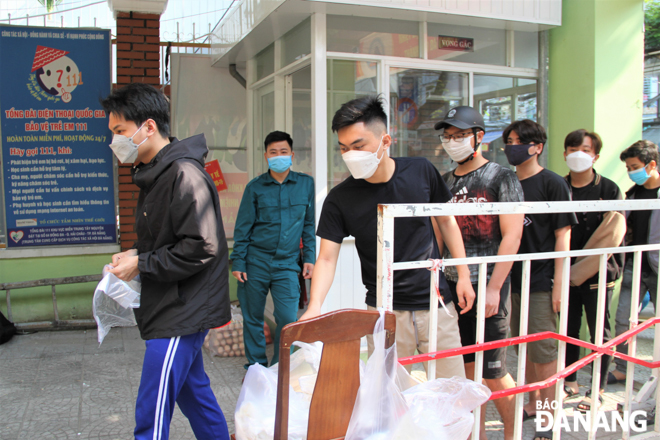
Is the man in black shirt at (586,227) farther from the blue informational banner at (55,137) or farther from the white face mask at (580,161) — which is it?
the blue informational banner at (55,137)

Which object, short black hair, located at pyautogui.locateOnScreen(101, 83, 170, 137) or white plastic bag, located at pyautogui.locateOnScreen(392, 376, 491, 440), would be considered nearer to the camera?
white plastic bag, located at pyautogui.locateOnScreen(392, 376, 491, 440)

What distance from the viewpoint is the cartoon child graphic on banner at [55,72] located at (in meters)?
5.42

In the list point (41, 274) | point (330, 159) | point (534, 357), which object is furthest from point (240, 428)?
point (41, 274)

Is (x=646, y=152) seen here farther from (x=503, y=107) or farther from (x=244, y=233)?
(x=244, y=233)

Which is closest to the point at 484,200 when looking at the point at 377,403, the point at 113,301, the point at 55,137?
the point at 377,403

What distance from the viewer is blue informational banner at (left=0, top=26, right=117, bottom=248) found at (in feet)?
17.7

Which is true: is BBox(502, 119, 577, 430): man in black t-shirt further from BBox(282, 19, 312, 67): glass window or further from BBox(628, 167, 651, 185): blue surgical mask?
BBox(282, 19, 312, 67): glass window

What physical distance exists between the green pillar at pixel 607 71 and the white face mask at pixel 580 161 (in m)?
1.21

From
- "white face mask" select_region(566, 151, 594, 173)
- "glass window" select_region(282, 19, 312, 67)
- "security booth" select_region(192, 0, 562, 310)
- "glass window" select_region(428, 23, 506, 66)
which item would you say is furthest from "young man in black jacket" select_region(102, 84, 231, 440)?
"glass window" select_region(428, 23, 506, 66)

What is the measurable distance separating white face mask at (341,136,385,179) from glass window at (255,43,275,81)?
3.45m

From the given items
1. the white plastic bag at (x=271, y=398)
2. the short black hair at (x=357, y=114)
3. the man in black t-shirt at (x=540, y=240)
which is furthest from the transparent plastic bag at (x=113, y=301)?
the man in black t-shirt at (x=540, y=240)

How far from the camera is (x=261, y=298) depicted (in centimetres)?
405

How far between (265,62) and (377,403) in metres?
4.68

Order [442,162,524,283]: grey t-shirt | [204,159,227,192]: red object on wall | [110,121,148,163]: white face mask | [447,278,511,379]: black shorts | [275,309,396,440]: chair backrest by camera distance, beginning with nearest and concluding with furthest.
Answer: [275,309,396,440]: chair backrest < [110,121,148,163]: white face mask < [447,278,511,379]: black shorts < [442,162,524,283]: grey t-shirt < [204,159,227,192]: red object on wall
